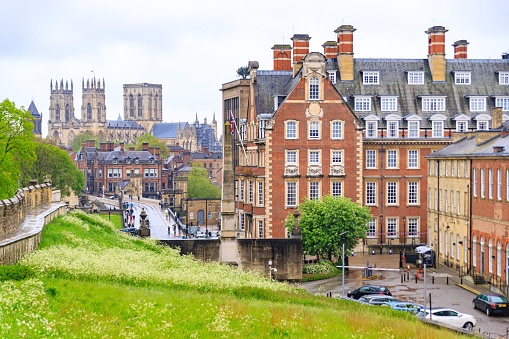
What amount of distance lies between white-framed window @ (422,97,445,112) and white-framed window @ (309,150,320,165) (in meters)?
11.6

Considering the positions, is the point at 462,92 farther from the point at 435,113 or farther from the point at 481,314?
the point at 481,314

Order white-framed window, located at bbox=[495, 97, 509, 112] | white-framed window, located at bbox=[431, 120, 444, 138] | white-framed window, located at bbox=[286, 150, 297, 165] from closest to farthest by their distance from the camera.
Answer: white-framed window, located at bbox=[286, 150, 297, 165], white-framed window, located at bbox=[431, 120, 444, 138], white-framed window, located at bbox=[495, 97, 509, 112]

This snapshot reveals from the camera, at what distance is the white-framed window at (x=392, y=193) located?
8412cm

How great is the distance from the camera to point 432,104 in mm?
86375

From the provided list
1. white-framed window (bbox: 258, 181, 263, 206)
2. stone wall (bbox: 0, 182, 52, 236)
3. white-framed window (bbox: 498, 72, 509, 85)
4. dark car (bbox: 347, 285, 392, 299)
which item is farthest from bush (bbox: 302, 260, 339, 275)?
white-framed window (bbox: 498, 72, 509, 85)

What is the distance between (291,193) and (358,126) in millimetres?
7855

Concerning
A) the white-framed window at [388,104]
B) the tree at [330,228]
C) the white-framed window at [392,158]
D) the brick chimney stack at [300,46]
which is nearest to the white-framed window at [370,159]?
the white-framed window at [392,158]

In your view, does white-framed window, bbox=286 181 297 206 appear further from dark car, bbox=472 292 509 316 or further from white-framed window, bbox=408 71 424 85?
dark car, bbox=472 292 509 316

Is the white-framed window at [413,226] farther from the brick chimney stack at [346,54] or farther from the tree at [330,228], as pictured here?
the brick chimney stack at [346,54]

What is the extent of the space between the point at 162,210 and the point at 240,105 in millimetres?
53767

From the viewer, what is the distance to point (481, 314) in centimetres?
5112

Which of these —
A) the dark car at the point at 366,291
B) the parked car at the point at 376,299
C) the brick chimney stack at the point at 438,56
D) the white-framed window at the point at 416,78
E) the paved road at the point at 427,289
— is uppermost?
the brick chimney stack at the point at 438,56

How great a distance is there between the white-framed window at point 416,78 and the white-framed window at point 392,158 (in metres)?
7.16

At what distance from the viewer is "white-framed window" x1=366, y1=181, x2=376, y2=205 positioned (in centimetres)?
8388
